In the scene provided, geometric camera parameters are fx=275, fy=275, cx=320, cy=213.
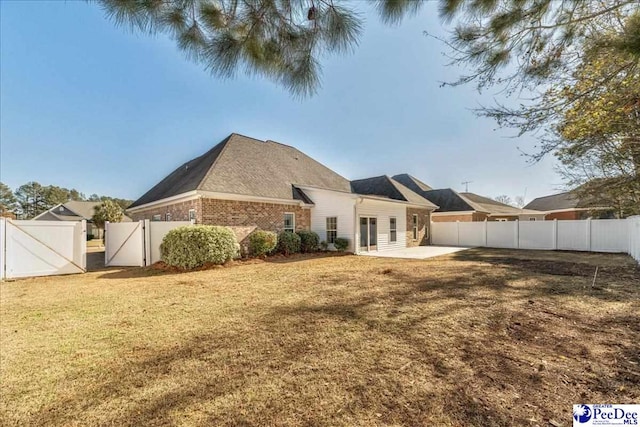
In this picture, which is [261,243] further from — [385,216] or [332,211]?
[385,216]

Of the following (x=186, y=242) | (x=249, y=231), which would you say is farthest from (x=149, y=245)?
(x=249, y=231)

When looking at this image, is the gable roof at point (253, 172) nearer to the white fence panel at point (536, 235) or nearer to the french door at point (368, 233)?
the french door at point (368, 233)

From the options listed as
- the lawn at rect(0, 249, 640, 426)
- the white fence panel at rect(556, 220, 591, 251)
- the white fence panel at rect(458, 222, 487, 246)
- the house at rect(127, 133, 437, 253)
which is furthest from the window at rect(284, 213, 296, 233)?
the white fence panel at rect(556, 220, 591, 251)

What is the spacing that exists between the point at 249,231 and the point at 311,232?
3369 millimetres

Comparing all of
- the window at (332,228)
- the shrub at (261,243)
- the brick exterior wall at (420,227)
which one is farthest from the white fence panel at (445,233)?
the shrub at (261,243)

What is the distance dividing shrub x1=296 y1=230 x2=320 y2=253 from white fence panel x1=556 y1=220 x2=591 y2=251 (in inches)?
524

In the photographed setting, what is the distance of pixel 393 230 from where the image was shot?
54.4ft

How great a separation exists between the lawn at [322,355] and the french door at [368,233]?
807cm

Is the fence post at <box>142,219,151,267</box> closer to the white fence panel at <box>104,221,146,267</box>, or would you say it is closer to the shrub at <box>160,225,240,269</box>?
the white fence panel at <box>104,221,146,267</box>

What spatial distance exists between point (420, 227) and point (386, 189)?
3485mm

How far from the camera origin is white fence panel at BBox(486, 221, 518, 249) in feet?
53.9

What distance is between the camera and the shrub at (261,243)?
1227 cm

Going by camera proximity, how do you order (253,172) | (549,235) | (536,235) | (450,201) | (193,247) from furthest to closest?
(450,201) → (536,235) → (549,235) → (253,172) → (193,247)

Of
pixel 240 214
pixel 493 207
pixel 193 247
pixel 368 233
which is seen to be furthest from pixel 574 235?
pixel 193 247
